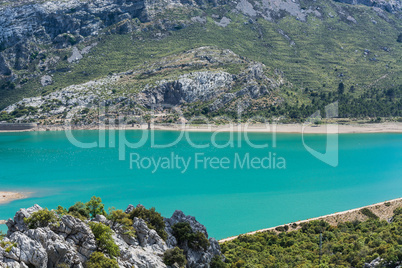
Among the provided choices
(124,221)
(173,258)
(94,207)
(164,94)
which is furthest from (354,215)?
(164,94)

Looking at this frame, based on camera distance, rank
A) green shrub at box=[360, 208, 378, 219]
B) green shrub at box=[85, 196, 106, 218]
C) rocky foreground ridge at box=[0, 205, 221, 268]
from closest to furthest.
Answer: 1. rocky foreground ridge at box=[0, 205, 221, 268]
2. green shrub at box=[85, 196, 106, 218]
3. green shrub at box=[360, 208, 378, 219]

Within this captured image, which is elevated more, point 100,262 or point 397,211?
point 100,262

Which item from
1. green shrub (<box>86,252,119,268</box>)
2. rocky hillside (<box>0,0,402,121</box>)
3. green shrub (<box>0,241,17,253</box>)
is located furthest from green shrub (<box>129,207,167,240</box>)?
rocky hillside (<box>0,0,402,121</box>)

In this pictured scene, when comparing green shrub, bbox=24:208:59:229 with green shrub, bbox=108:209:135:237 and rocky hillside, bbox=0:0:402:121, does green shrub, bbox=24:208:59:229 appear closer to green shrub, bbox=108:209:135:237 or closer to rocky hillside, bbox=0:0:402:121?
green shrub, bbox=108:209:135:237

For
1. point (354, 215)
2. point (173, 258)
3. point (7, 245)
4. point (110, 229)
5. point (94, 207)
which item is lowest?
point (354, 215)

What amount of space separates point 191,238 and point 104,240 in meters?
7.58

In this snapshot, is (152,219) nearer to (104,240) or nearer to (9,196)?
(104,240)

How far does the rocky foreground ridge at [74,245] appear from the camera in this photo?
16906 millimetres

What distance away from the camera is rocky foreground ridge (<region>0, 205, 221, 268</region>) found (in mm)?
16906

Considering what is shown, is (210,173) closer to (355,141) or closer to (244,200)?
(244,200)

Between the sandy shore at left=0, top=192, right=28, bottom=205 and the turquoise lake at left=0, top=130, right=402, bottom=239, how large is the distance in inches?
56.9

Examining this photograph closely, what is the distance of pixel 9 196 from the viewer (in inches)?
1929

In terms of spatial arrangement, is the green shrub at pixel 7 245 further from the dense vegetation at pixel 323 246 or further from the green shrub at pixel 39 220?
the dense vegetation at pixel 323 246

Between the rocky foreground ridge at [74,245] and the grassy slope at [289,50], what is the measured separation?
5011 inches
